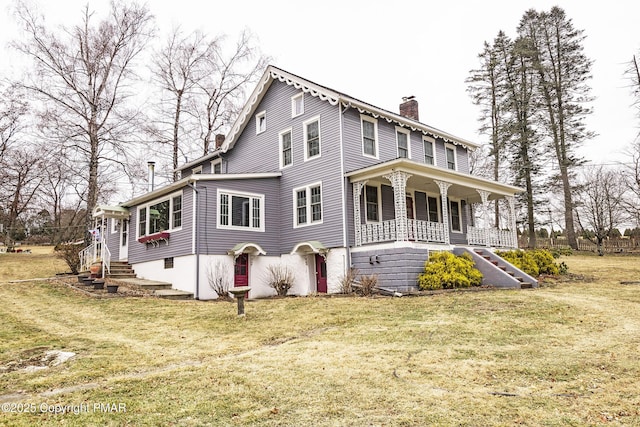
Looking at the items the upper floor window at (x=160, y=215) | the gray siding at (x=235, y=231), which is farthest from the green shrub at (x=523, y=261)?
the upper floor window at (x=160, y=215)

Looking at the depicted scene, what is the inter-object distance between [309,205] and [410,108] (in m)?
8.51

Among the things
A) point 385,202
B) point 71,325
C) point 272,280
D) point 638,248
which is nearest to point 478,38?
point 638,248

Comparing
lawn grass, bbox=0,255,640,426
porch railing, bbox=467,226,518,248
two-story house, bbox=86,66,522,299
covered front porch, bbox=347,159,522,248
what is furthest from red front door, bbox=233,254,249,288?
porch railing, bbox=467,226,518,248

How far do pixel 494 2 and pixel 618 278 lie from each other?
12407mm

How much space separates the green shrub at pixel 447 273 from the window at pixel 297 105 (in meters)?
8.51

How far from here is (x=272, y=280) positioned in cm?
1764

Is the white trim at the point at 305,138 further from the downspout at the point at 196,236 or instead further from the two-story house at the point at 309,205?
the downspout at the point at 196,236

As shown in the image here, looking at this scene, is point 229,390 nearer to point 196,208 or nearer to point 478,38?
point 196,208

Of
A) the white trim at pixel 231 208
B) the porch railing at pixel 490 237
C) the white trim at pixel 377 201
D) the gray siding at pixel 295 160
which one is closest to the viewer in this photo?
the white trim at pixel 231 208

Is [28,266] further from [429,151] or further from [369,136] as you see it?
[429,151]

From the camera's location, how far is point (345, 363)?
6258mm

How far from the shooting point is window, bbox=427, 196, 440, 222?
2055 centimetres

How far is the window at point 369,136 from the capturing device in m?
17.8

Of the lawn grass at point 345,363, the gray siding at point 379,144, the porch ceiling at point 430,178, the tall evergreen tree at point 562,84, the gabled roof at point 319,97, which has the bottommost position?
the lawn grass at point 345,363
